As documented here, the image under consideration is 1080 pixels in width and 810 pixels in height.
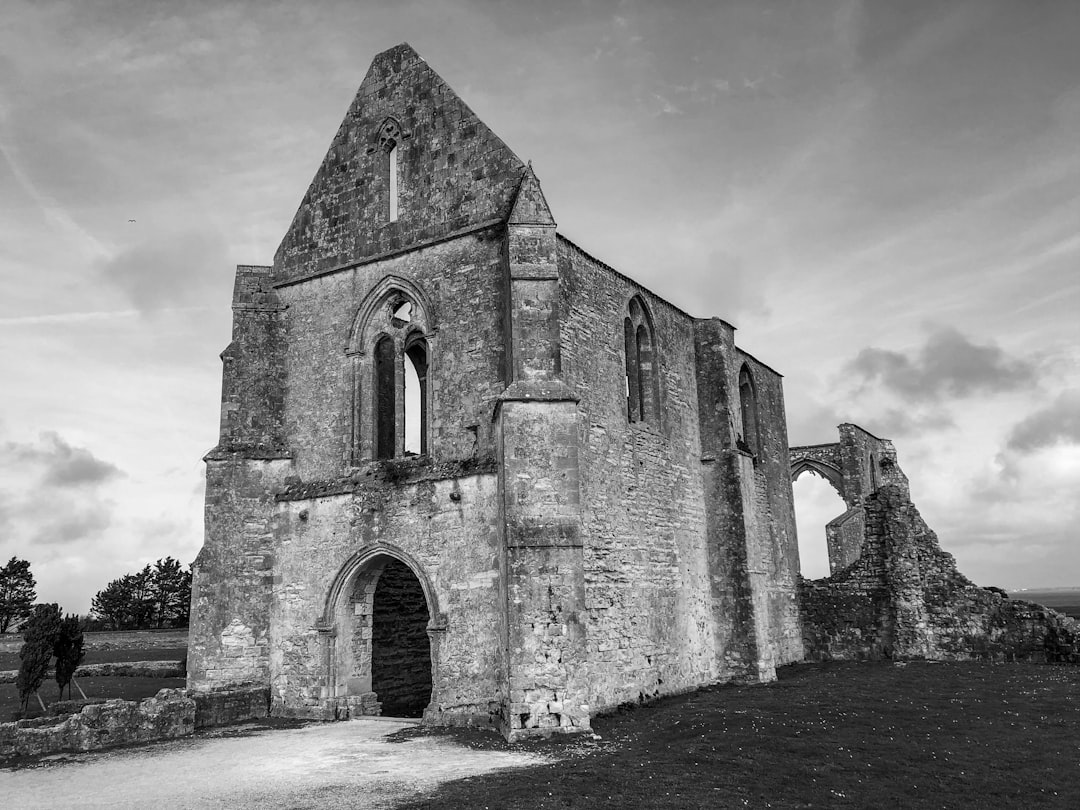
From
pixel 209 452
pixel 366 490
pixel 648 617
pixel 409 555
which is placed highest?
pixel 209 452

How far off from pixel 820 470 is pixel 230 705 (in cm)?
2341

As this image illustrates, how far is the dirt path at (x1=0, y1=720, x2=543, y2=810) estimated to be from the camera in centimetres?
896

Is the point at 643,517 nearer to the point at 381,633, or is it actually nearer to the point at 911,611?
the point at 381,633

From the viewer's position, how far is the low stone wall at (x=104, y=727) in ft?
38.5

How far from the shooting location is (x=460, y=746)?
1169cm

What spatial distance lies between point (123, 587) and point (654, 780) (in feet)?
143

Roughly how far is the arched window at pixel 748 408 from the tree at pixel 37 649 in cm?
1609

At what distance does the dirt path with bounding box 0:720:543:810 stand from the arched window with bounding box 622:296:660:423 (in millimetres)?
7997

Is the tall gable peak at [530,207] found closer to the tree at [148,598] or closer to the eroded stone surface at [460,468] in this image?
the eroded stone surface at [460,468]

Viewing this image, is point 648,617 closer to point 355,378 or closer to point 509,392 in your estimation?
point 509,392

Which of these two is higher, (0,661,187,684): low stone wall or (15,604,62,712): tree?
(15,604,62,712): tree

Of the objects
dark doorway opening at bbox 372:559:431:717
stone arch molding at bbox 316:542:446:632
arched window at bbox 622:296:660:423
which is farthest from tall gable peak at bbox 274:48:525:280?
dark doorway opening at bbox 372:559:431:717

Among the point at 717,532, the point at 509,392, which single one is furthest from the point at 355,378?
the point at 717,532

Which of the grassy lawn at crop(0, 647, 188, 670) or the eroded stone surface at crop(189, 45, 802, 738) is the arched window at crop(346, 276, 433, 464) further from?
the grassy lawn at crop(0, 647, 188, 670)
